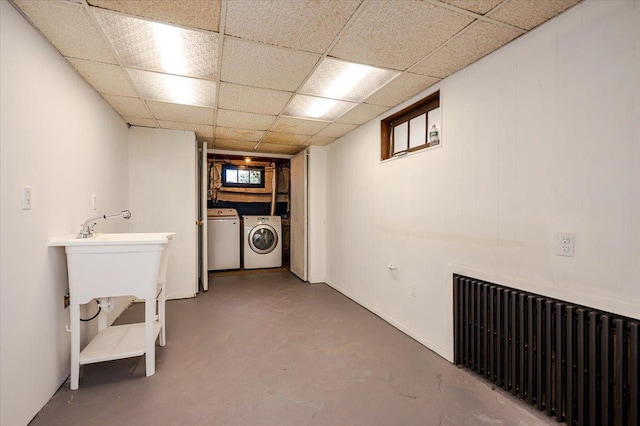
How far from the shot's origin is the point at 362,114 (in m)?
3.13

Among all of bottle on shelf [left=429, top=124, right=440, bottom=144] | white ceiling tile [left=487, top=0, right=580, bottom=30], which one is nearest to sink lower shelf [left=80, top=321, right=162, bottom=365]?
bottle on shelf [left=429, top=124, right=440, bottom=144]

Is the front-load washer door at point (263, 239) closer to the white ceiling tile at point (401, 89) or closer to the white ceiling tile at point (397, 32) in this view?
the white ceiling tile at point (401, 89)

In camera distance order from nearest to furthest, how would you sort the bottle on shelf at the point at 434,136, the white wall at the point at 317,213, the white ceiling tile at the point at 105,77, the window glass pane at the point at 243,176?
1. the white ceiling tile at the point at 105,77
2. the bottle on shelf at the point at 434,136
3. the white wall at the point at 317,213
4. the window glass pane at the point at 243,176

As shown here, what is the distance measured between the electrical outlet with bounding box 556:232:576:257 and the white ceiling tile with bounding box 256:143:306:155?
368 centimetres

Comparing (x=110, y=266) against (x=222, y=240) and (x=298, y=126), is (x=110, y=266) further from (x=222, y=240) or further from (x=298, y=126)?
(x=222, y=240)

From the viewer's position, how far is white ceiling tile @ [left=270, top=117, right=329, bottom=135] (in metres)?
3.37

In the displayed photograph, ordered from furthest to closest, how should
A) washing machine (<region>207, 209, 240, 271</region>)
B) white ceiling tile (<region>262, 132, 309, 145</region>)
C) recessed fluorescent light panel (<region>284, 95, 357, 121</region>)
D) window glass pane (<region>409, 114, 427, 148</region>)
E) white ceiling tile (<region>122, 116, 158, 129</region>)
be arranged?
washing machine (<region>207, 209, 240, 271</region>) < white ceiling tile (<region>262, 132, 309, 145</region>) < white ceiling tile (<region>122, 116, 158, 129</region>) < recessed fluorescent light panel (<region>284, 95, 357, 121</region>) < window glass pane (<region>409, 114, 427, 148</region>)

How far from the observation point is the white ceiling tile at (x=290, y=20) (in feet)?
4.82

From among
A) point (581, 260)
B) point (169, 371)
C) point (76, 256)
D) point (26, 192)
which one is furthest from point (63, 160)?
point (581, 260)

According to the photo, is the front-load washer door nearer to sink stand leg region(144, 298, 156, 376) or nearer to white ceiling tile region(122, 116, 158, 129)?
white ceiling tile region(122, 116, 158, 129)

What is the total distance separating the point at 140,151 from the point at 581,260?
4246 millimetres

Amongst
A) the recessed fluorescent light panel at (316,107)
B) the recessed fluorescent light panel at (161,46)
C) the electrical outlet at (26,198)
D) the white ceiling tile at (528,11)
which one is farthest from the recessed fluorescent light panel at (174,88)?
the white ceiling tile at (528,11)

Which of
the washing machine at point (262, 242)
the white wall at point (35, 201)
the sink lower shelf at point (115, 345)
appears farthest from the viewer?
the washing machine at point (262, 242)

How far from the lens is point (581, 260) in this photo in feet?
4.83
